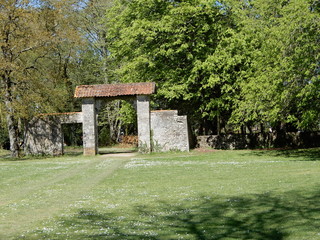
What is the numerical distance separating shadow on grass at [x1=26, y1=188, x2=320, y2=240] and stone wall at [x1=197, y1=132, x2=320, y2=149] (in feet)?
80.6

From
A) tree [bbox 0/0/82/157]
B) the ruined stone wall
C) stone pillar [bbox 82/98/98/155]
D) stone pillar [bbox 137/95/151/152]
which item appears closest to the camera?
tree [bbox 0/0/82/157]

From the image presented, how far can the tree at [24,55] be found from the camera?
31.4 meters

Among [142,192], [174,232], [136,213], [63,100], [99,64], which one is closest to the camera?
[174,232]

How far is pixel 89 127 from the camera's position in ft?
110

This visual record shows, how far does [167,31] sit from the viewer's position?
111ft

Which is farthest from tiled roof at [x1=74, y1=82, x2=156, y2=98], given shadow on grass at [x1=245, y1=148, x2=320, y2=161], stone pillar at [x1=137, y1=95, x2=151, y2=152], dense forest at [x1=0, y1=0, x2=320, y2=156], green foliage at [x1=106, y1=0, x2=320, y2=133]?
shadow on grass at [x1=245, y1=148, x2=320, y2=161]

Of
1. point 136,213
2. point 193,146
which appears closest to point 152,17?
point 193,146

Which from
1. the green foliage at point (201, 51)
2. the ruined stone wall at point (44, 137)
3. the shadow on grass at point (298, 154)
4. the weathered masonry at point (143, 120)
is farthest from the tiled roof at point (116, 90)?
the shadow on grass at point (298, 154)

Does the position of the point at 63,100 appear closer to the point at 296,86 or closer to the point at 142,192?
the point at 296,86

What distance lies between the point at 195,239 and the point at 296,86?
16.9 metres

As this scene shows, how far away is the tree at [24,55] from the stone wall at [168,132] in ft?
25.9

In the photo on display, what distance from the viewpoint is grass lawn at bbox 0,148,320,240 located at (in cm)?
859

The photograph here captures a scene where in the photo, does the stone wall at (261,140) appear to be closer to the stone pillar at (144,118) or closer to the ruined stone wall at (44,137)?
the stone pillar at (144,118)

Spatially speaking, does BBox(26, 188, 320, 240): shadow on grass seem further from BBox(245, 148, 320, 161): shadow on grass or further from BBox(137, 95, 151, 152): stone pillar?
BBox(137, 95, 151, 152): stone pillar
